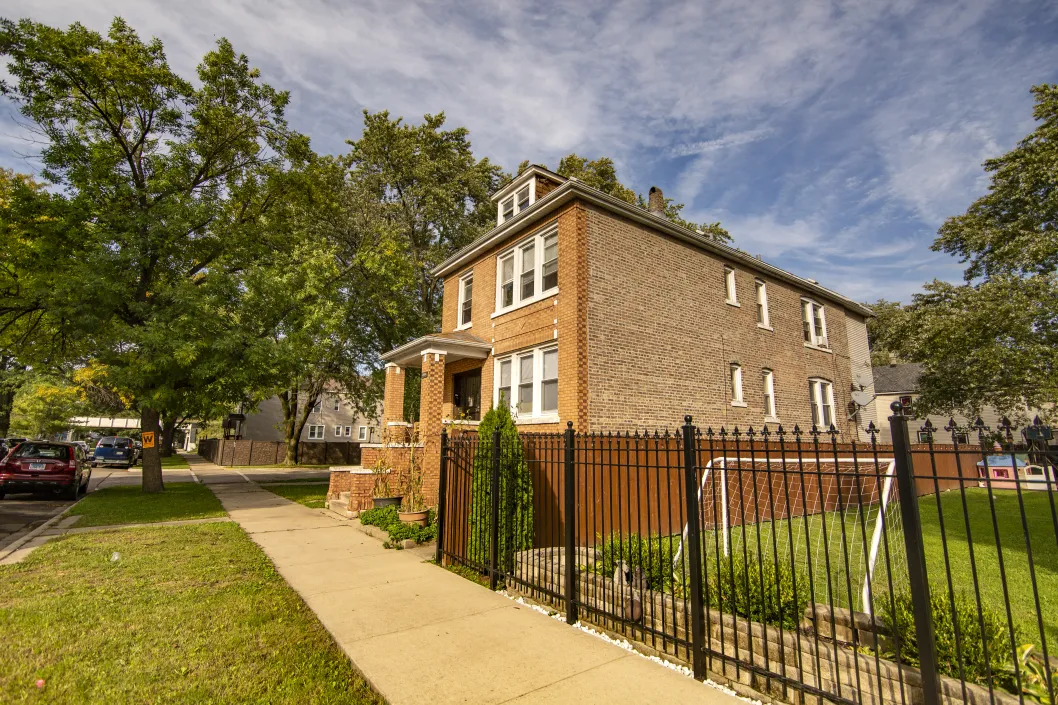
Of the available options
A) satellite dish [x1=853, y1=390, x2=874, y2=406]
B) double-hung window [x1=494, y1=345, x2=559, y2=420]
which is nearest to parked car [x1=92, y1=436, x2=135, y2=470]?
double-hung window [x1=494, y1=345, x2=559, y2=420]

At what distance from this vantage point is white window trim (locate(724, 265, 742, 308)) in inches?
584

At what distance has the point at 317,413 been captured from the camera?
53.4 meters

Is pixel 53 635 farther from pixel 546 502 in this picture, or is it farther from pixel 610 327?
pixel 610 327

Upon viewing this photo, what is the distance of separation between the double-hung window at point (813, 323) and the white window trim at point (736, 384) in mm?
4526

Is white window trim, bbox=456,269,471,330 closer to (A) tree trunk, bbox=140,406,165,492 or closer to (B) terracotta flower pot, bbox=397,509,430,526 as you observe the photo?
(B) terracotta flower pot, bbox=397,509,430,526

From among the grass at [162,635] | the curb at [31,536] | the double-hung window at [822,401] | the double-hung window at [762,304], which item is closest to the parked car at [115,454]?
the curb at [31,536]

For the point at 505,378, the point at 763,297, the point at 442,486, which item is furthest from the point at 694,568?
the point at 763,297

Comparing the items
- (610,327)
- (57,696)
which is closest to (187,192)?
(610,327)

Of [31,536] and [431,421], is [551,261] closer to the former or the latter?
[431,421]

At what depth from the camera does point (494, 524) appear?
6852mm

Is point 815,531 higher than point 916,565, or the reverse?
point 916,565

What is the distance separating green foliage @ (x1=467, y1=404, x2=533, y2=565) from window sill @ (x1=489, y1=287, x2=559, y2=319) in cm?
518

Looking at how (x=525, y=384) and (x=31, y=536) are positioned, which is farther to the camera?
(x=525, y=384)

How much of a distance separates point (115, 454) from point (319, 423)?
78.3ft
